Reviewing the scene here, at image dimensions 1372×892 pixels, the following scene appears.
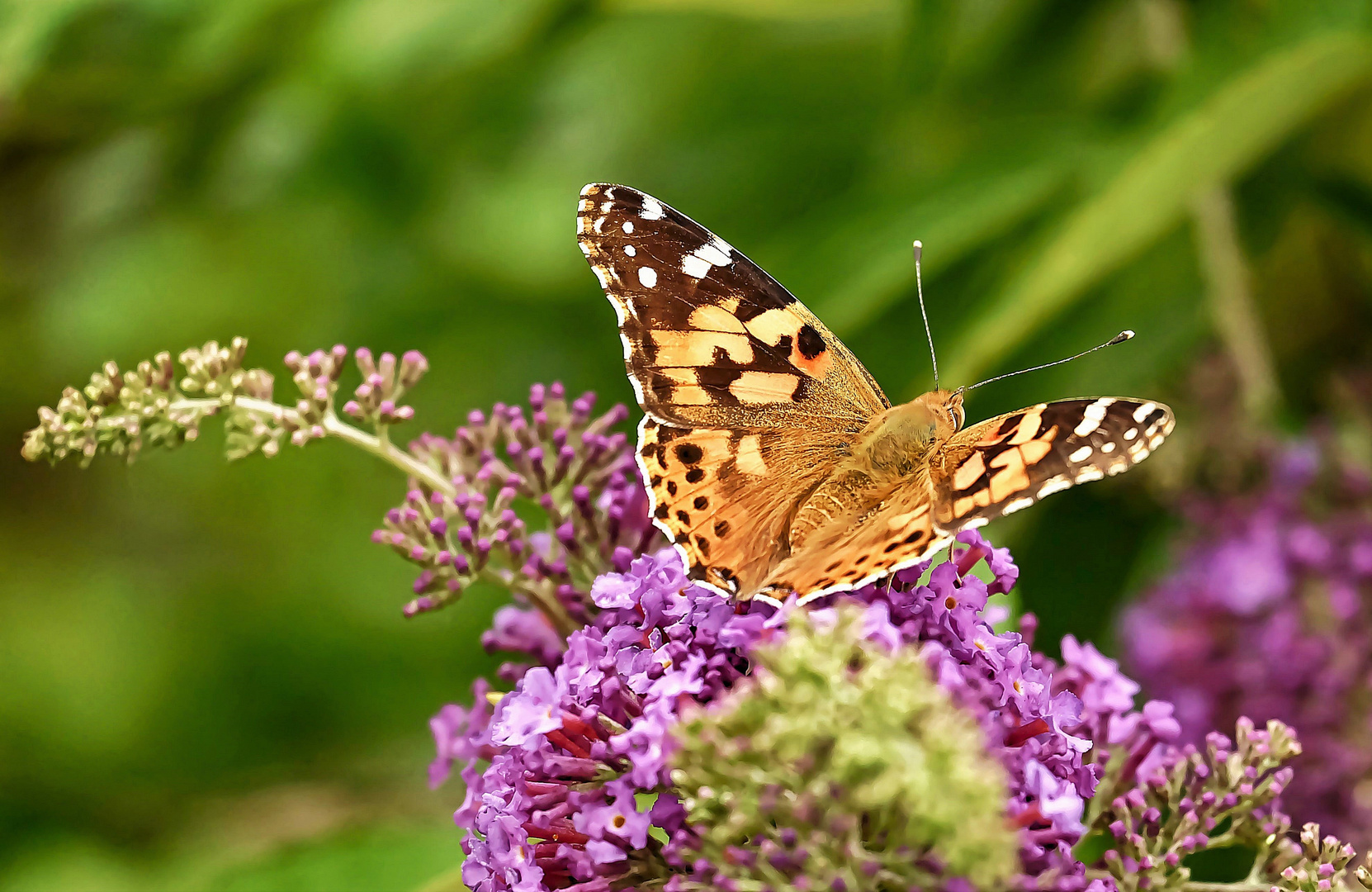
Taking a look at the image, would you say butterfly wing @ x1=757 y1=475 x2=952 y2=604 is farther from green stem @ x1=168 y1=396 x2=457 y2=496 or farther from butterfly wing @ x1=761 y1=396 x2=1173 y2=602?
green stem @ x1=168 y1=396 x2=457 y2=496

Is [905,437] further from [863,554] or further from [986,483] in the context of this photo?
[863,554]

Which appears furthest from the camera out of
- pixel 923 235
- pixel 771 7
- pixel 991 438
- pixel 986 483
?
pixel 771 7

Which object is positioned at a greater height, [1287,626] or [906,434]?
[906,434]

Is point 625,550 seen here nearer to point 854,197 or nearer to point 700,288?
point 700,288

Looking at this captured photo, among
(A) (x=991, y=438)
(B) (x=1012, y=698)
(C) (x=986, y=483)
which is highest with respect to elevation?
(A) (x=991, y=438)

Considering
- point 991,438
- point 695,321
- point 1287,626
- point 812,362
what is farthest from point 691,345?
point 1287,626

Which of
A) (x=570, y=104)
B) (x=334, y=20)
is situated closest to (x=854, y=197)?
(x=570, y=104)

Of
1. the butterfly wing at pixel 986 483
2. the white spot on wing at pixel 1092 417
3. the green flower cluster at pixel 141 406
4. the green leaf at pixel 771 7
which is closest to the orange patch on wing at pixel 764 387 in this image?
the butterfly wing at pixel 986 483

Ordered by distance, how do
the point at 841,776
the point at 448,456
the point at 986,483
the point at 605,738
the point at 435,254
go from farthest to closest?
1. the point at 435,254
2. the point at 448,456
3. the point at 986,483
4. the point at 605,738
5. the point at 841,776
